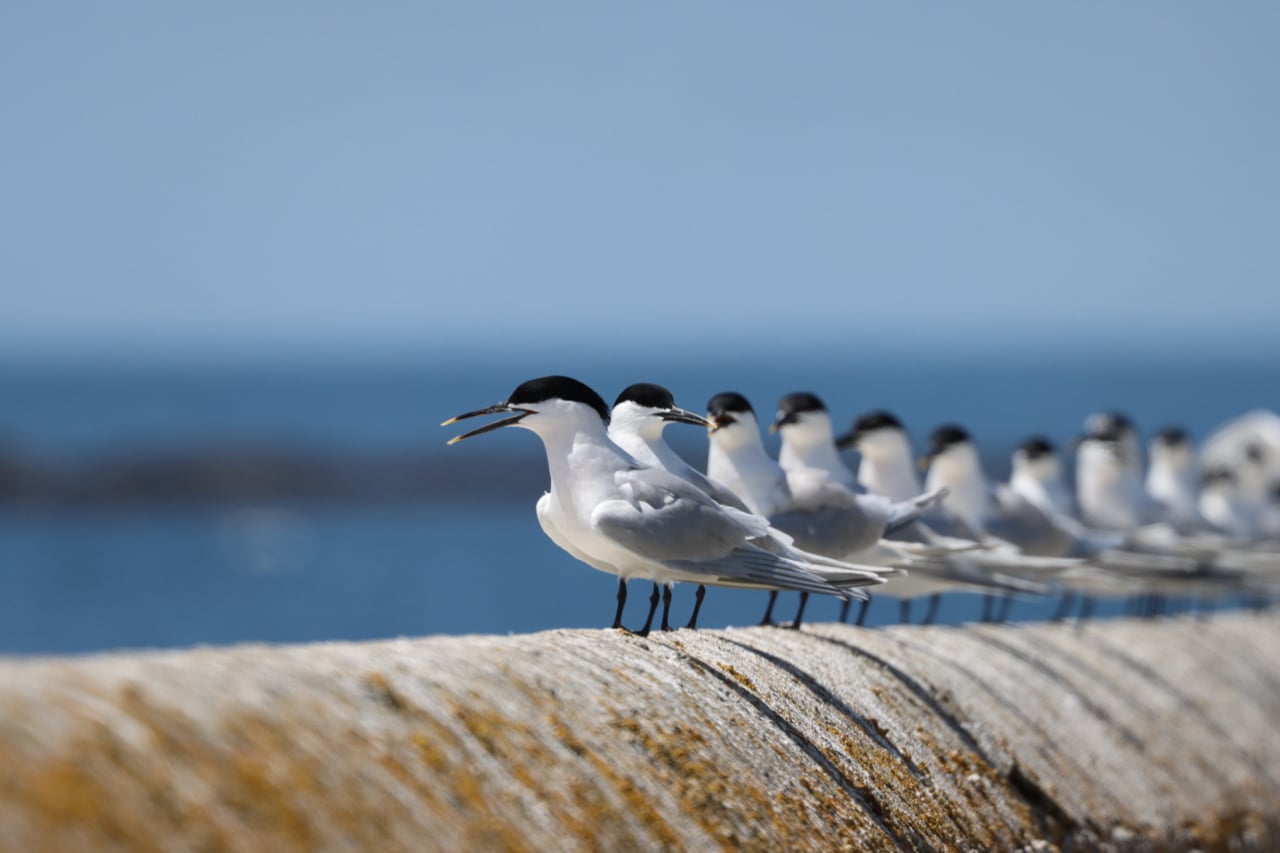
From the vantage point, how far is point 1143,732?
8.51m

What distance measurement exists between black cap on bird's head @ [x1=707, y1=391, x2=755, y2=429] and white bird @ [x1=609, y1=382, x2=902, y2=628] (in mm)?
713

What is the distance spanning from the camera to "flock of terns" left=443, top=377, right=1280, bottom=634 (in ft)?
20.6

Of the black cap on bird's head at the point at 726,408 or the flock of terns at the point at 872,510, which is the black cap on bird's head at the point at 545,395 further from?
the black cap on bird's head at the point at 726,408

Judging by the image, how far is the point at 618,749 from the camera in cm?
477

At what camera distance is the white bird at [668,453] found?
21.9ft

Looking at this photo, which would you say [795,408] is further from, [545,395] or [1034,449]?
[1034,449]

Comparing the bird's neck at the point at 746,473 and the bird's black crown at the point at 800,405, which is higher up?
the bird's black crown at the point at 800,405

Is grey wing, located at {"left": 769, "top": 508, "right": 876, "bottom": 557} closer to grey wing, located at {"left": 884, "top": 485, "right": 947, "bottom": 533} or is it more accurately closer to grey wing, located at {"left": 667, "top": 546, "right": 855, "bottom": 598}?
grey wing, located at {"left": 884, "top": 485, "right": 947, "bottom": 533}

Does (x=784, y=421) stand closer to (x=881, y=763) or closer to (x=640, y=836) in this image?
(x=881, y=763)

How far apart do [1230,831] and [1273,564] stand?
4864mm

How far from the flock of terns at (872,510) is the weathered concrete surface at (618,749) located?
0.33 meters

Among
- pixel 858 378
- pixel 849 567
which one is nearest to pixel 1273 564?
pixel 849 567

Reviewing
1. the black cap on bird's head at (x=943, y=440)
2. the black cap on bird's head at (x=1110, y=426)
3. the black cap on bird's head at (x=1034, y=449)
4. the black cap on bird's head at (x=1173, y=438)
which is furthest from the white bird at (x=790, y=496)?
the black cap on bird's head at (x=1173, y=438)

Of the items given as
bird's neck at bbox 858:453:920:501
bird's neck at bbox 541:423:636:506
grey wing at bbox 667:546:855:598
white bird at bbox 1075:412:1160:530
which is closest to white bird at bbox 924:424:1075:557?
bird's neck at bbox 858:453:920:501
